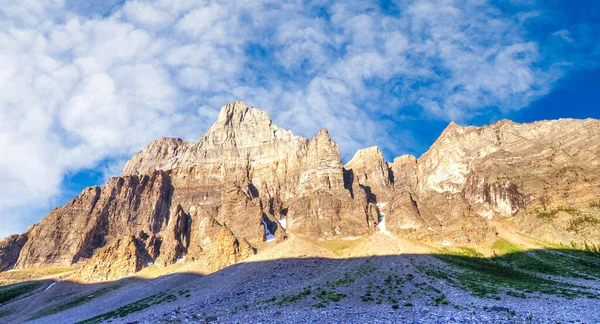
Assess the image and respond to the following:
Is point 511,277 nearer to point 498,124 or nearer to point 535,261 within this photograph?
point 535,261

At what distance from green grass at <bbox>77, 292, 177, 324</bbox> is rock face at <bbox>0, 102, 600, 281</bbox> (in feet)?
90.9

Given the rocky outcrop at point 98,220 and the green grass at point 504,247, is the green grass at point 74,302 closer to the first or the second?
the rocky outcrop at point 98,220

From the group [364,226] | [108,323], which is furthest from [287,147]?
[108,323]

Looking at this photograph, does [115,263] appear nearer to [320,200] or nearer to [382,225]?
[320,200]

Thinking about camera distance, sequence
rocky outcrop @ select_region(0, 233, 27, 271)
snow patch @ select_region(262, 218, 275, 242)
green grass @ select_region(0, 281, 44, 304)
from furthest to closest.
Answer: rocky outcrop @ select_region(0, 233, 27, 271)
snow patch @ select_region(262, 218, 275, 242)
green grass @ select_region(0, 281, 44, 304)

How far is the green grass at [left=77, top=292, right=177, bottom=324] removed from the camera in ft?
203

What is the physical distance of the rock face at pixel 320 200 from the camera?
389 feet

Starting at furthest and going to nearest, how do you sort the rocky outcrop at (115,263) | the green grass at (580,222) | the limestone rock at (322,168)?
the limestone rock at (322,168) < the rocky outcrop at (115,263) < the green grass at (580,222)

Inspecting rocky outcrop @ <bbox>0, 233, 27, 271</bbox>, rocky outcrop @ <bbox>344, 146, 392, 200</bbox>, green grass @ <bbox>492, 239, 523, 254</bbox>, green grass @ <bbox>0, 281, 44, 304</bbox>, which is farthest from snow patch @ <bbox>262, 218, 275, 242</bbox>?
rocky outcrop @ <bbox>0, 233, 27, 271</bbox>

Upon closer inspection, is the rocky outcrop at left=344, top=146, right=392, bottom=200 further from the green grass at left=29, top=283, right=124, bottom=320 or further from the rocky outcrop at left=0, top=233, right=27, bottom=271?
the rocky outcrop at left=0, top=233, right=27, bottom=271

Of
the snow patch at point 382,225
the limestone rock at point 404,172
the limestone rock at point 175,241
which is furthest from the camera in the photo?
the limestone rock at point 404,172

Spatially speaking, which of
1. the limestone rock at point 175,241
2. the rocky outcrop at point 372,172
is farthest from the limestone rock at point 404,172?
the limestone rock at point 175,241

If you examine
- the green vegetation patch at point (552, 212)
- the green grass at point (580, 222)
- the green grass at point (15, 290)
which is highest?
the green vegetation patch at point (552, 212)

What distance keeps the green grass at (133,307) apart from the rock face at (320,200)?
27700mm
